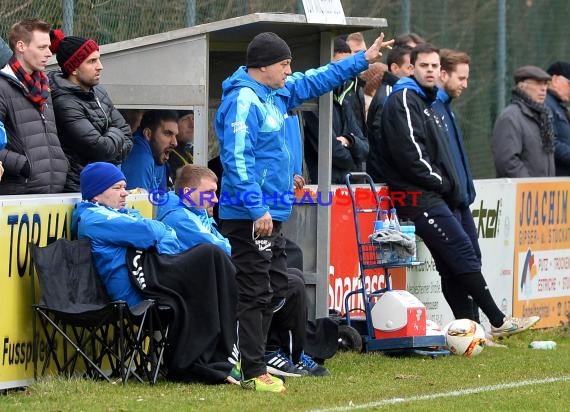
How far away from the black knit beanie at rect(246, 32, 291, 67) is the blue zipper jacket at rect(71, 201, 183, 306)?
1204 millimetres

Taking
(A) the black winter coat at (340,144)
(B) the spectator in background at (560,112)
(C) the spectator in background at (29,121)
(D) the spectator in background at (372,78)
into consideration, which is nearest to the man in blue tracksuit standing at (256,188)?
(C) the spectator in background at (29,121)

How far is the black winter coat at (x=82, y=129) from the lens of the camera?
29.9ft

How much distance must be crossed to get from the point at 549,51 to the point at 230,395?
33.2ft

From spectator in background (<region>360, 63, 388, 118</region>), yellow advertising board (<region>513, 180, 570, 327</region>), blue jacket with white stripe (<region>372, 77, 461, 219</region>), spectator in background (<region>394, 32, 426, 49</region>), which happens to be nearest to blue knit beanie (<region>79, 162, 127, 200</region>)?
blue jacket with white stripe (<region>372, 77, 461, 219</region>)

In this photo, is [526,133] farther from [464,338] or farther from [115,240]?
[115,240]

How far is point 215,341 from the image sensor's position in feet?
28.2

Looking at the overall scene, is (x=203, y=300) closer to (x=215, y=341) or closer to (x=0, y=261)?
(x=215, y=341)

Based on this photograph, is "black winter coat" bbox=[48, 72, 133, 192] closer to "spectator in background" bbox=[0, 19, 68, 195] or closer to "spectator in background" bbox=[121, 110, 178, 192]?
"spectator in background" bbox=[0, 19, 68, 195]

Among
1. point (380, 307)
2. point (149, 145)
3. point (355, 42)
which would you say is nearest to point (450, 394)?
point (380, 307)

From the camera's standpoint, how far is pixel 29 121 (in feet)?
28.6

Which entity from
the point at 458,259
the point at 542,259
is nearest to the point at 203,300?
the point at 458,259

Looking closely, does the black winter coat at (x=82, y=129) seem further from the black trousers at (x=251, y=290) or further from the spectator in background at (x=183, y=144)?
the black trousers at (x=251, y=290)

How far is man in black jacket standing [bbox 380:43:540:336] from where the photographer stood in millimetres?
10906

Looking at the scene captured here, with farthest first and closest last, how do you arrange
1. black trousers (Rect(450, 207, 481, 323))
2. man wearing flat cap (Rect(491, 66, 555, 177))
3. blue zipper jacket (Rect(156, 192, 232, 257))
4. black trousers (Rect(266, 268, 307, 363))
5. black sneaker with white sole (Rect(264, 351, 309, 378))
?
1. man wearing flat cap (Rect(491, 66, 555, 177))
2. black trousers (Rect(450, 207, 481, 323))
3. black trousers (Rect(266, 268, 307, 363))
4. black sneaker with white sole (Rect(264, 351, 309, 378))
5. blue zipper jacket (Rect(156, 192, 232, 257))
